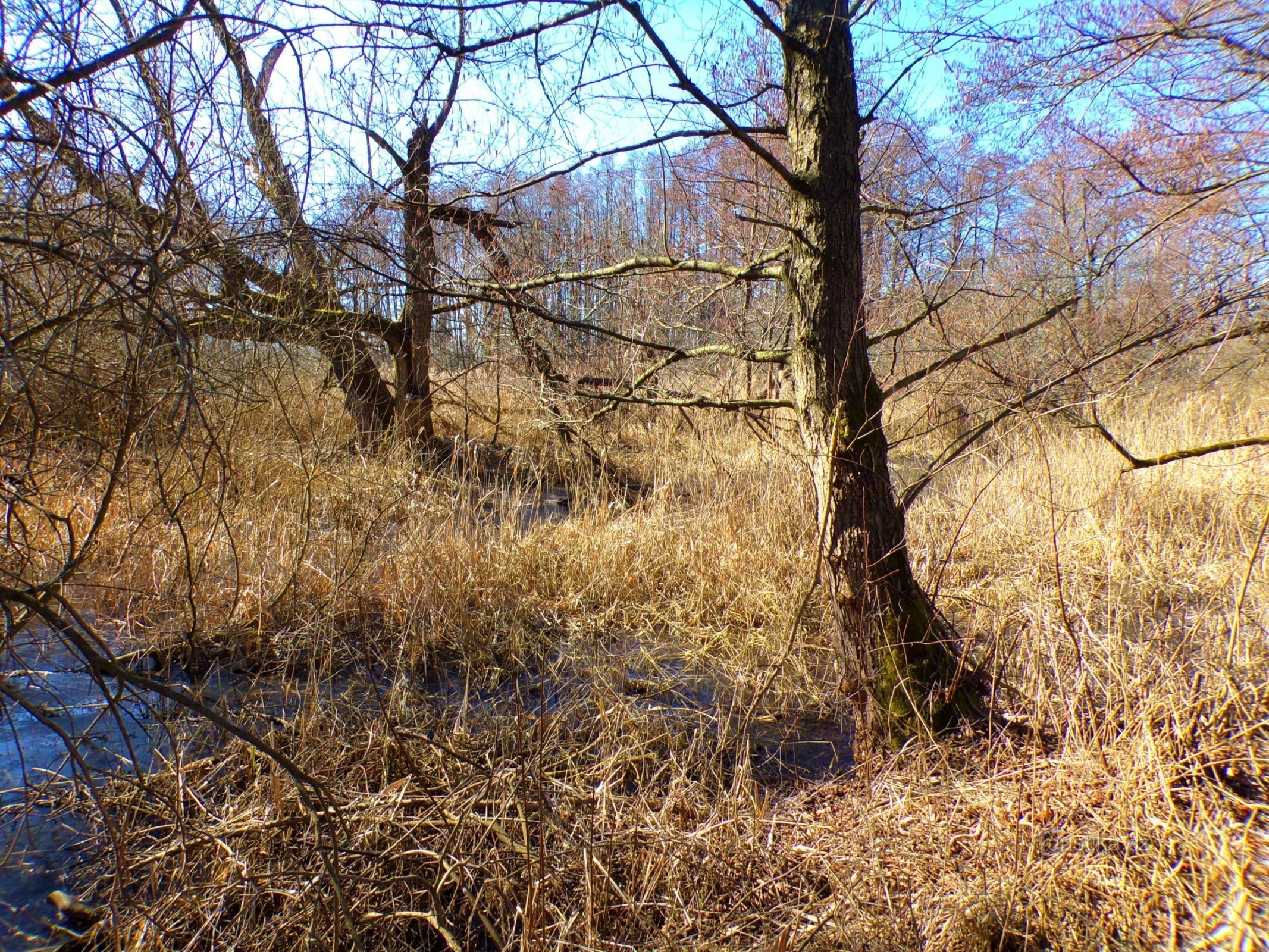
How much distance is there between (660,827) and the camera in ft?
8.12

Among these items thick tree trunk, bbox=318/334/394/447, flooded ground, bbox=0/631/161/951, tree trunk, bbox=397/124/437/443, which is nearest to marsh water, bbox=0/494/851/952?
flooded ground, bbox=0/631/161/951

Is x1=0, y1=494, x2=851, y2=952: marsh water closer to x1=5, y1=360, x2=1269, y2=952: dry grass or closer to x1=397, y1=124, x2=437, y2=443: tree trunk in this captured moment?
x1=5, y1=360, x2=1269, y2=952: dry grass

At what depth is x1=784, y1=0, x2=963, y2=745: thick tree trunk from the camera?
2.73 m

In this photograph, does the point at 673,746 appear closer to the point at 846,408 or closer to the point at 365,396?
the point at 846,408

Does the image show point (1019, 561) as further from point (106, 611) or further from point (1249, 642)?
point (106, 611)

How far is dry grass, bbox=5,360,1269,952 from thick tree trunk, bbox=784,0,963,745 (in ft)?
0.79

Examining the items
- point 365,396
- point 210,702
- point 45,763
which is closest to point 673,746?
point 210,702

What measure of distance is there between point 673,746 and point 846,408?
1549mm

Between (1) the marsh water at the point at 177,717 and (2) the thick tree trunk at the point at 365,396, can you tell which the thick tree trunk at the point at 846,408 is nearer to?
(1) the marsh water at the point at 177,717

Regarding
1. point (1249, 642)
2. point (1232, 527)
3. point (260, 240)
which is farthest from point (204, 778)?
point (1232, 527)

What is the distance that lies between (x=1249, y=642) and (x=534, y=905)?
2.65 meters

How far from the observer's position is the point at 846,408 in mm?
2754

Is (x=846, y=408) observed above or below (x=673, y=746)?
above

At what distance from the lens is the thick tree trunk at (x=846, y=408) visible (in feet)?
8.96
